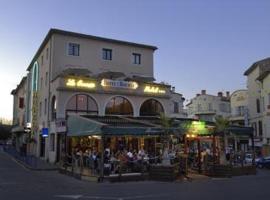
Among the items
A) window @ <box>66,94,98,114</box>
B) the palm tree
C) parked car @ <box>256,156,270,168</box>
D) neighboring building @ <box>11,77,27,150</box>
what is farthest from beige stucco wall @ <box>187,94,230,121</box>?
the palm tree

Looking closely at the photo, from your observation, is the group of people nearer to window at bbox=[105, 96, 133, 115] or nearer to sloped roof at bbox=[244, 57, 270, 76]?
window at bbox=[105, 96, 133, 115]

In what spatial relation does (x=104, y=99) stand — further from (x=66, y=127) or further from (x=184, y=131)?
(x=184, y=131)

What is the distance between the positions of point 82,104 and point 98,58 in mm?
6180

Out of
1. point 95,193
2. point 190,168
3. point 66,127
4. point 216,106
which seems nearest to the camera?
point 95,193

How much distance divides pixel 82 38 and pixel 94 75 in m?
3.58

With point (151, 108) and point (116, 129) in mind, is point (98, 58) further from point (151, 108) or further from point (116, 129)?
point (116, 129)

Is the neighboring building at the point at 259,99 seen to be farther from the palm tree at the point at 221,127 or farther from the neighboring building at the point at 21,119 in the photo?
the neighboring building at the point at 21,119

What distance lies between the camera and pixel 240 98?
2628 inches

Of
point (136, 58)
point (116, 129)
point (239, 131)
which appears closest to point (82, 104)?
point (136, 58)

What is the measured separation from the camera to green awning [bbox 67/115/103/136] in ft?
74.3

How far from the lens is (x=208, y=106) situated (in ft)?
255

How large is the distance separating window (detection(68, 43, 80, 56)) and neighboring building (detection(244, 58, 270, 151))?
24837 mm

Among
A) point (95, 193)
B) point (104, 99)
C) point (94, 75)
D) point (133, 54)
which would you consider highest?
point (133, 54)

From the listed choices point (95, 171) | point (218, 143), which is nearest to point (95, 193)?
point (95, 171)
